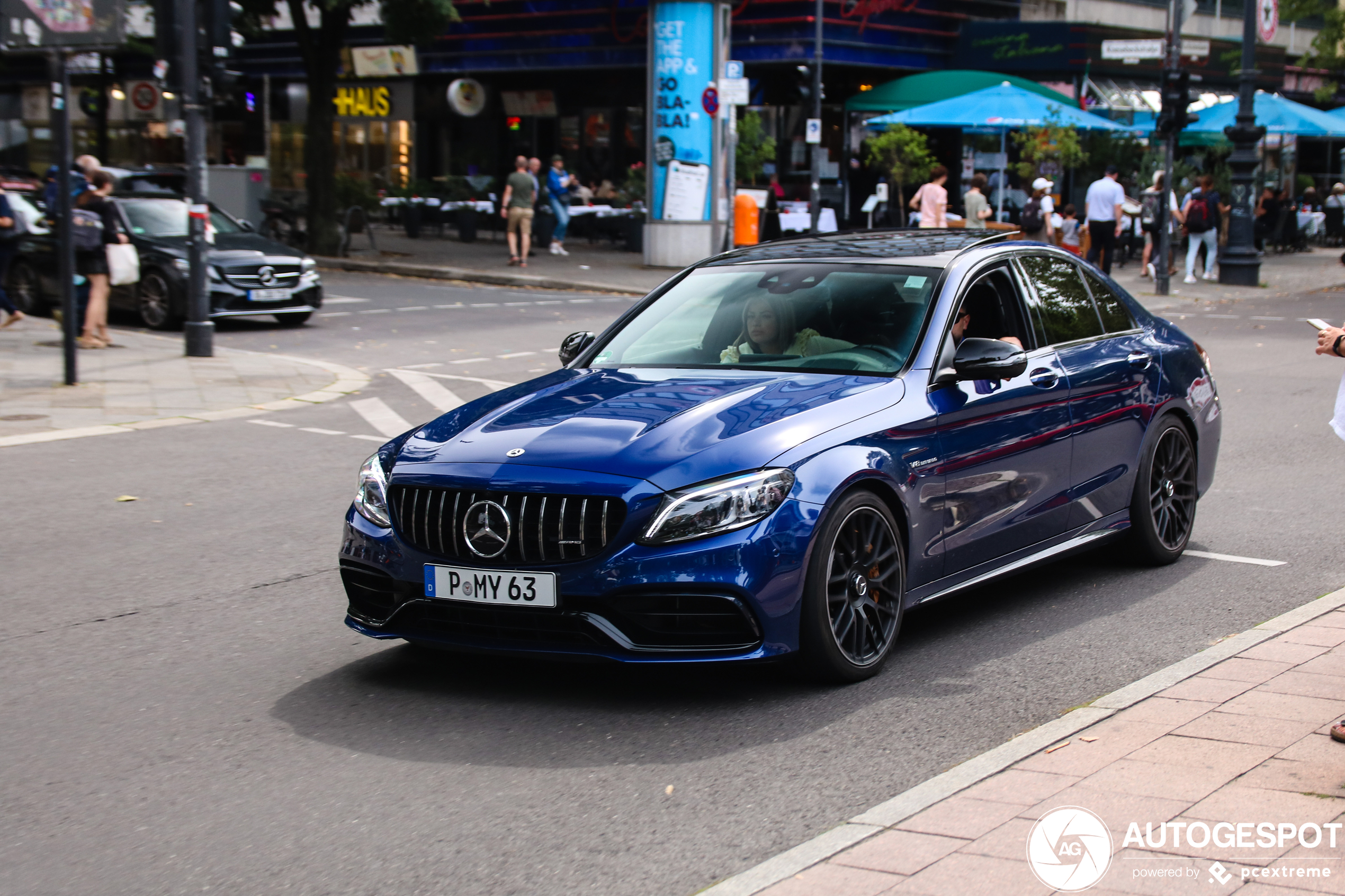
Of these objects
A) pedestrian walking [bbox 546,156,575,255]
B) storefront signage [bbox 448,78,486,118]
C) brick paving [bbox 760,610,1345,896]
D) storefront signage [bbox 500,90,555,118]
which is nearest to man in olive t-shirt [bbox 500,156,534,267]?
pedestrian walking [bbox 546,156,575,255]

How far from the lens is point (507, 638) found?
496 centimetres

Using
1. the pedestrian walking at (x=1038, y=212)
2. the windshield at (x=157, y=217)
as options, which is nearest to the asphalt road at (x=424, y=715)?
the windshield at (x=157, y=217)

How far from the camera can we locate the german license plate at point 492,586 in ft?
15.8

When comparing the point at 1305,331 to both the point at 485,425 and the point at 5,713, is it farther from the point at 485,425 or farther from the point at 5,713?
the point at 5,713

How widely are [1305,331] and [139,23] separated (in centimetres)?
3189

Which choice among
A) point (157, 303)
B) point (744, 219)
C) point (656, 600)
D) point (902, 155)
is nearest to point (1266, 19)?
point (902, 155)

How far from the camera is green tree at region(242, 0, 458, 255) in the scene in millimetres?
28297

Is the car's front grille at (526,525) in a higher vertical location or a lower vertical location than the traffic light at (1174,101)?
lower

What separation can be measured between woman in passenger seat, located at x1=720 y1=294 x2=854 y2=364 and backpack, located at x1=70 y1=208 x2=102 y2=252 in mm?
11406

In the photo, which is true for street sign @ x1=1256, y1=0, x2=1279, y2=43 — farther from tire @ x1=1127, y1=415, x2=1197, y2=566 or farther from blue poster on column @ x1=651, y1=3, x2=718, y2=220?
tire @ x1=1127, y1=415, x2=1197, y2=566

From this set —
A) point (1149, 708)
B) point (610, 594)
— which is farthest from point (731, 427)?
point (1149, 708)

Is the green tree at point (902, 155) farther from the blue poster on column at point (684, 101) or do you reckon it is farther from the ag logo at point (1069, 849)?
the ag logo at point (1069, 849)

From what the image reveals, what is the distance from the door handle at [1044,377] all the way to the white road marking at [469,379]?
7.88 meters

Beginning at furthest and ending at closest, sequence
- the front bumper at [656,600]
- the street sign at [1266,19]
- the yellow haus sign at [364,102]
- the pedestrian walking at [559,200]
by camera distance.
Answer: the yellow haus sign at [364,102] → the pedestrian walking at [559,200] → the street sign at [1266,19] → the front bumper at [656,600]
